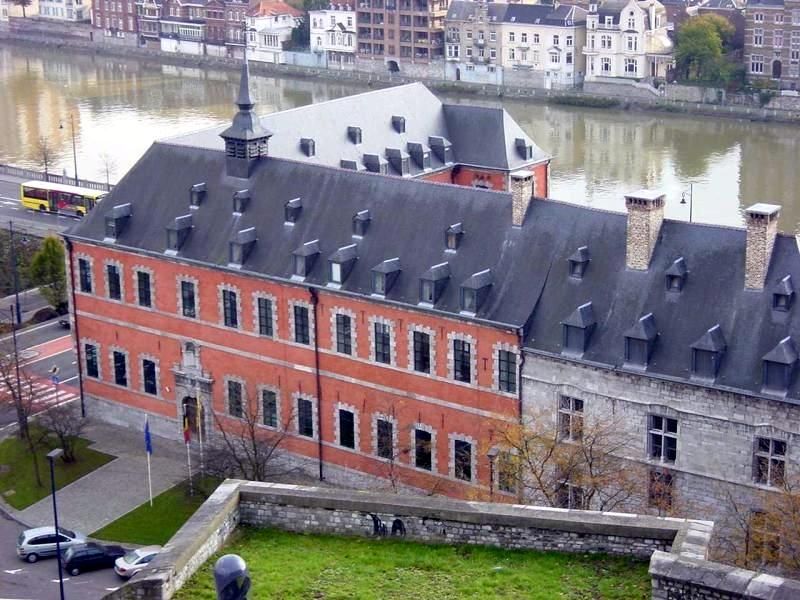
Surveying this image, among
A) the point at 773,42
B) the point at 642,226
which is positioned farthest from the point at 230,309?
the point at 773,42

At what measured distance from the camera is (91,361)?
43.0m

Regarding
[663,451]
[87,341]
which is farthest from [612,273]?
[87,341]

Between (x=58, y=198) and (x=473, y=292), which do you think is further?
(x=58, y=198)

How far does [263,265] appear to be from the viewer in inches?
1485

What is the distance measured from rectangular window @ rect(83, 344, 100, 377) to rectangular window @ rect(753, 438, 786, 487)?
2195cm

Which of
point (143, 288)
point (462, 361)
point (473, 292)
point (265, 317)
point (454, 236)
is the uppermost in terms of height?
point (454, 236)

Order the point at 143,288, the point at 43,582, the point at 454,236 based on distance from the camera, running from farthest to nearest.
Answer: the point at 143,288
the point at 454,236
the point at 43,582

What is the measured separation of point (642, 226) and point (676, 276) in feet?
4.86

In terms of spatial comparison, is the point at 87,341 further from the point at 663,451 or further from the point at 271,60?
the point at 271,60

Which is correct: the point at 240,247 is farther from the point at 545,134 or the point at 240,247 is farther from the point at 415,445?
the point at 545,134

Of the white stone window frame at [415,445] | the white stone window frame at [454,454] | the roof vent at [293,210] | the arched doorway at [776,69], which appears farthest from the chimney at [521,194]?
the arched doorway at [776,69]

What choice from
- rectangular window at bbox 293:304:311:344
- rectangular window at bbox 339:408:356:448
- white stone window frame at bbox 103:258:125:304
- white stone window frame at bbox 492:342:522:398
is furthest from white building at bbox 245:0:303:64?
white stone window frame at bbox 492:342:522:398

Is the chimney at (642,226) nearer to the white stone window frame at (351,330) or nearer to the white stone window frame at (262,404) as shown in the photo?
the white stone window frame at (351,330)

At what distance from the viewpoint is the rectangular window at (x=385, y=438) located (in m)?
36.1
